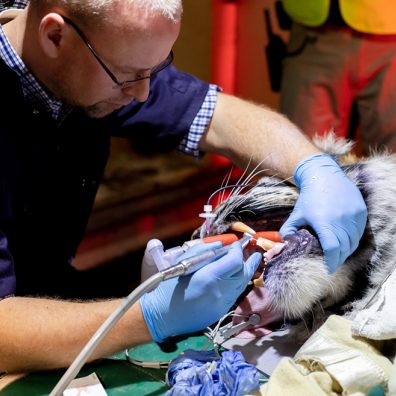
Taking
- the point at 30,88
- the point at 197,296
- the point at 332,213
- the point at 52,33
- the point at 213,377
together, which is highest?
the point at 52,33

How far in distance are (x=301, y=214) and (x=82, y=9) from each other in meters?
0.56

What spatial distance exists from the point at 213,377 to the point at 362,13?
1492 mm

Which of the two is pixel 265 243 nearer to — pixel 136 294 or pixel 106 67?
pixel 136 294

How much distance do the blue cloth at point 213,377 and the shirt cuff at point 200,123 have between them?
0.68 meters

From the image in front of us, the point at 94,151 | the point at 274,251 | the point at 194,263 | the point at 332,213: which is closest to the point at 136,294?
the point at 194,263

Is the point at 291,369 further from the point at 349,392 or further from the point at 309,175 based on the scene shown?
the point at 309,175

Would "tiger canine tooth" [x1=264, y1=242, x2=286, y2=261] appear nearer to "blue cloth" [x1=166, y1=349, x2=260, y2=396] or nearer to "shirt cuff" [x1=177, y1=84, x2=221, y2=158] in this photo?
"blue cloth" [x1=166, y1=349, x2=260, y2=396]

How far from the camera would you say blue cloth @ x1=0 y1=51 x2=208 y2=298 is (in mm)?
1319

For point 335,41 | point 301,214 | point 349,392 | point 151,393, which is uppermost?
point 335,41

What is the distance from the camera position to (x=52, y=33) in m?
1.23

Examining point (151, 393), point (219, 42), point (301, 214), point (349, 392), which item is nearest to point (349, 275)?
point (301, 214)

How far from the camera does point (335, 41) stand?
7.30ft

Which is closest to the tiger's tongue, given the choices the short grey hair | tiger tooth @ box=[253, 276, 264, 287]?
tiger tooth @ box=[253, 276, 264, 287]

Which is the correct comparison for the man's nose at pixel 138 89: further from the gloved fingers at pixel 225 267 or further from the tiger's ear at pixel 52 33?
the gloved fingers at pixel 225 267
